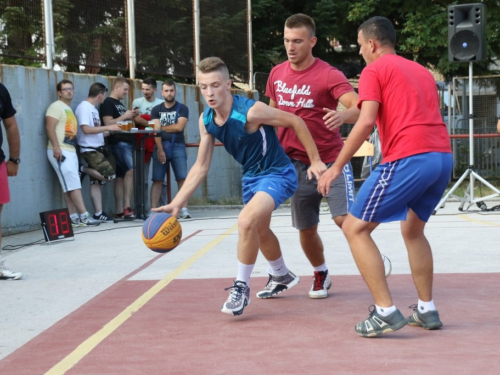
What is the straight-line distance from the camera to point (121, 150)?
1451cm

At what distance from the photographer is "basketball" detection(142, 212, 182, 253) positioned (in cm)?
632

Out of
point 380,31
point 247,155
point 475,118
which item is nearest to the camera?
point 380,31

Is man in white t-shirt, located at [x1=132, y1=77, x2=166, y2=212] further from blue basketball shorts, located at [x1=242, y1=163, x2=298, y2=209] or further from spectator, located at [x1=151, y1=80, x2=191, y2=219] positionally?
blue basketball shorts, located at [x1=242, y1=163, x2=298, y2=209]

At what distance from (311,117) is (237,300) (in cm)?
166

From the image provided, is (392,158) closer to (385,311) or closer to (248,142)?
(385,311)

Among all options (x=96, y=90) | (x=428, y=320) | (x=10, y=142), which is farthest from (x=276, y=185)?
(x=96, y=90)

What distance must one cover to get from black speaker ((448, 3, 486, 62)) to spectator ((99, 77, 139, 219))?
537 cm

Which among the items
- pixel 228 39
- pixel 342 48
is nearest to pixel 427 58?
pixel 342 48

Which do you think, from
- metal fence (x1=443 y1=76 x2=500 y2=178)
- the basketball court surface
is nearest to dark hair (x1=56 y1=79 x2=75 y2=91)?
the basketball court surface

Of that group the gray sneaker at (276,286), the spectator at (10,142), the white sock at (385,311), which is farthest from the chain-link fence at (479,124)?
the white sock at (385,311)

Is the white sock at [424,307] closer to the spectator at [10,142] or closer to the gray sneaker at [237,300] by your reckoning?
the gray sneaker at [237,300]

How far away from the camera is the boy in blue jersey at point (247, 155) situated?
623cm

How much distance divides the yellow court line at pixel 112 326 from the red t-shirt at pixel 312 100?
5.41 ft

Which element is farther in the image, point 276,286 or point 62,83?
point 62,83
